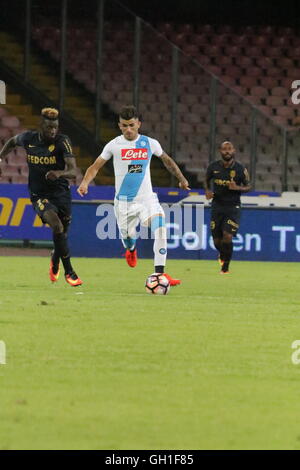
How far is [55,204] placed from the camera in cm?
1595

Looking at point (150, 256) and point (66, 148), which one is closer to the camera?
point (66, 148)

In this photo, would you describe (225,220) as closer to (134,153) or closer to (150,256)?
(150,256)

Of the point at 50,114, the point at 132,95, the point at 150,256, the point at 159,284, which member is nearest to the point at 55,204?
the point at 50,114

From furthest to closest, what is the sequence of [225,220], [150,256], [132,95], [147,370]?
[132,95]
[150,256]
[225,220]
[147,370]

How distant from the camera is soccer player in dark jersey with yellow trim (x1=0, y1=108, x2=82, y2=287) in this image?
15.5m

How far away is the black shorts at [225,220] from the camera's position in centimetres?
2073

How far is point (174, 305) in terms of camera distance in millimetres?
13312

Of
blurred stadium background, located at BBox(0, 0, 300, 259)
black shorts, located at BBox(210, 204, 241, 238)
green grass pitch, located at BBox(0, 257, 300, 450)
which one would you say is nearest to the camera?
A: green grass pitch, located at BBox(0, 257, 300, 450)

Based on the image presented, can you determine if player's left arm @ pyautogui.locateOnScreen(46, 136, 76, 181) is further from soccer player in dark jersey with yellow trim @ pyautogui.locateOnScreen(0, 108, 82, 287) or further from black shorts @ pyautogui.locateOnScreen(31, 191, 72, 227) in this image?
black shorts @ pyautogui.locateOnScreen(31, 191, 72, 227)

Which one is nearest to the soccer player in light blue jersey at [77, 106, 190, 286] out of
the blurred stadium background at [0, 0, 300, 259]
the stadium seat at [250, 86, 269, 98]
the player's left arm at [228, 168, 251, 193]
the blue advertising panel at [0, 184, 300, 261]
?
the player's left arm at [228, 168, 251, 193]

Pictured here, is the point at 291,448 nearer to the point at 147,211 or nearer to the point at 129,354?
the point at 129,354

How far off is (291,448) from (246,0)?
28384 millimetres

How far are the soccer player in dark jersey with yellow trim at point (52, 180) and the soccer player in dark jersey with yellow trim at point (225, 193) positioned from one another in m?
5.08

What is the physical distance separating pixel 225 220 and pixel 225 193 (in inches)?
19.1
